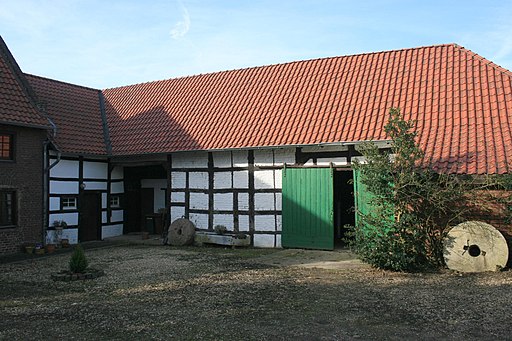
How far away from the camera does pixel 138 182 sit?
19000 millimetres

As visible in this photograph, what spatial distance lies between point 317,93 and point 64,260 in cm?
903

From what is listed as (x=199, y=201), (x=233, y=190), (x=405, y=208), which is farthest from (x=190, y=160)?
(x=405, y=208)

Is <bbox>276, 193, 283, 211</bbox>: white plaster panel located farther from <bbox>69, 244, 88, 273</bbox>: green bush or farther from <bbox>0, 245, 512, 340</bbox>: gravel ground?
<bbox>69, 244, 88, 273</bbox>: green bush

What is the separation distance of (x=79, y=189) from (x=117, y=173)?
6.42 ft

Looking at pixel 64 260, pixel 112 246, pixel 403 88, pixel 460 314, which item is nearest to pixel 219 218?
pixel 112 246

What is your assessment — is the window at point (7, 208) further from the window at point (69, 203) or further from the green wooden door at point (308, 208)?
the green wooden door at point (308, 208)

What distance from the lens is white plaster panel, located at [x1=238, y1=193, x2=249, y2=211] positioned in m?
14.5

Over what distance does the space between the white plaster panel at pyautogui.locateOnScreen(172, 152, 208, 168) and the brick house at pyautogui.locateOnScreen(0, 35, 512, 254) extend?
0.14 ft

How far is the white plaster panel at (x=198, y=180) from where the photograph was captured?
15.3 metres

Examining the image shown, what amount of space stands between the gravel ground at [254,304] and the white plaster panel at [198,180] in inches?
179

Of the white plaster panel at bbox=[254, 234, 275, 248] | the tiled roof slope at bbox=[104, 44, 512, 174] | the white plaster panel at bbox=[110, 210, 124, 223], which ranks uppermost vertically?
the tiled roof slope at bbox=[104, 44, 512, 174]

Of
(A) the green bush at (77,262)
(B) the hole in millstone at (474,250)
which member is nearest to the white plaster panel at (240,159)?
(A) the green bush at (77,262)

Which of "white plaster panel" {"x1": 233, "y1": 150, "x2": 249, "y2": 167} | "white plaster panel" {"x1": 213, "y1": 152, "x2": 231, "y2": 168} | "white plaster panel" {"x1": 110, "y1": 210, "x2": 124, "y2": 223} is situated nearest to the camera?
"white plaster panel" {"x1": 233, "y1": 150, "x2": 249, "y2": 167}

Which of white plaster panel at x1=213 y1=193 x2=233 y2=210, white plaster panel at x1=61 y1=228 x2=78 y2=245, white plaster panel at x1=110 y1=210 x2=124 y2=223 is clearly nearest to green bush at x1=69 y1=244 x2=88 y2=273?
white plaster panel at x1=213 y1=193 x2=233 y2=210
